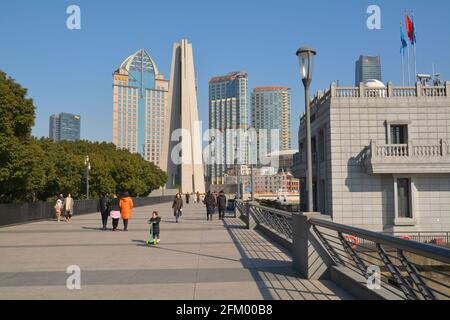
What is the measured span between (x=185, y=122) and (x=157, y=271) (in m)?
98.4

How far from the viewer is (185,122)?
347 ft

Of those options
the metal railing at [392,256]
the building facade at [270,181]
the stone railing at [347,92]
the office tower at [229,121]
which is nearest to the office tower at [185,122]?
the office tower at [229,121]

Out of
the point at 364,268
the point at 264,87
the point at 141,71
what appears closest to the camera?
the point at 364,268

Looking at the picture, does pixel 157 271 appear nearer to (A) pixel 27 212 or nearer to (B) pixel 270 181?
(A) pixel 27 212

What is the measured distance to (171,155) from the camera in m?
110

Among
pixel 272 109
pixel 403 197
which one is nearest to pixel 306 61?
pixel 403 197

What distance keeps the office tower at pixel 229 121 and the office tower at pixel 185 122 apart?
9855 mm

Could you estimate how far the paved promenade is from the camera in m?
6.46

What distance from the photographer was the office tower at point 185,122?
103 meters

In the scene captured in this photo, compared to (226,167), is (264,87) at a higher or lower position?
higher

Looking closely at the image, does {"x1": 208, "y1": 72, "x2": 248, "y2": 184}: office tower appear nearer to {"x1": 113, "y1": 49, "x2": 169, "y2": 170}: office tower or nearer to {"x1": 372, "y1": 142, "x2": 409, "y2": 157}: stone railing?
{"x1": 113, "y1": 49, "x2": 169, "y2": 170}: office tower
